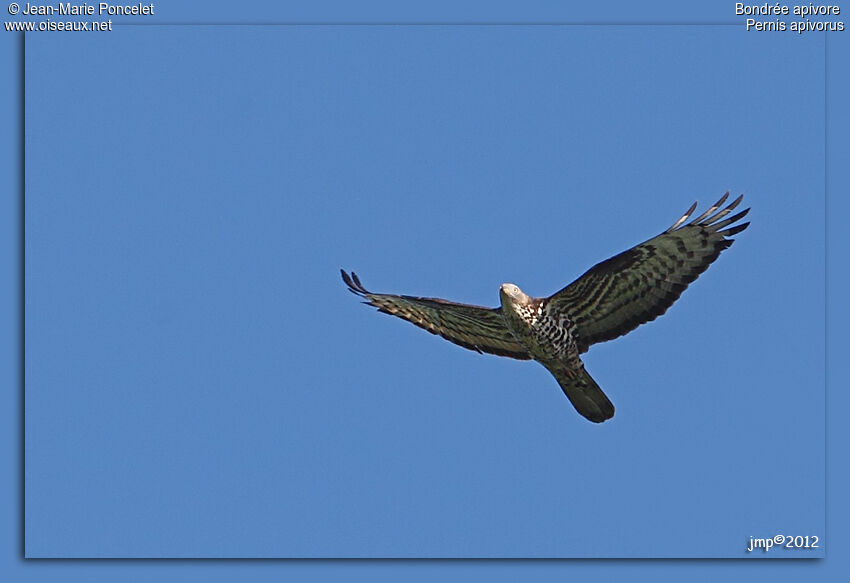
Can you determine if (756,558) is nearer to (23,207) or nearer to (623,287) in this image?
(623,287)

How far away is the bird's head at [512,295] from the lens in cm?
1647

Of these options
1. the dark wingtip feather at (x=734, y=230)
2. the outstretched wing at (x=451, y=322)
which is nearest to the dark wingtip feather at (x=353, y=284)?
the outstretched wing at (x=451, y=322)

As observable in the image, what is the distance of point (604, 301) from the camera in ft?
54.7

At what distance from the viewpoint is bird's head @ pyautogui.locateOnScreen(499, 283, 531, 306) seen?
1647 centimetres

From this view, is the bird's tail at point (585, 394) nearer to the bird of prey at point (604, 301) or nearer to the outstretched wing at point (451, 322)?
the bird of prey at point (604, 301)

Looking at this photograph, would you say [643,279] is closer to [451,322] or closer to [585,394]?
[585,394]

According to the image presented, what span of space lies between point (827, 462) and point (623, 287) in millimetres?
2542

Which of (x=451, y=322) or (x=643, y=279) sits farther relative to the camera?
(x=451, y=322)

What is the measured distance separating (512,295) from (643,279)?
127cm

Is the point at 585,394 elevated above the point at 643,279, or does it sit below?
below

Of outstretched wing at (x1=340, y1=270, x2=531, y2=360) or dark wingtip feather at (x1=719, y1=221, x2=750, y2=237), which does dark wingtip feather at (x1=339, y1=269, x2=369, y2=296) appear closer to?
outstretched wing at (x1=340, y1=270, x2=531, y2=360)

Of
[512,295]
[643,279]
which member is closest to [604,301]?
[643,279]

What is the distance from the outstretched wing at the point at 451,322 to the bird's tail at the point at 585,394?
62cm

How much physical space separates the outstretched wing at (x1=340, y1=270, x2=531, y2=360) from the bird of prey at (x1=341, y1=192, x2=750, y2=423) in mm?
231
